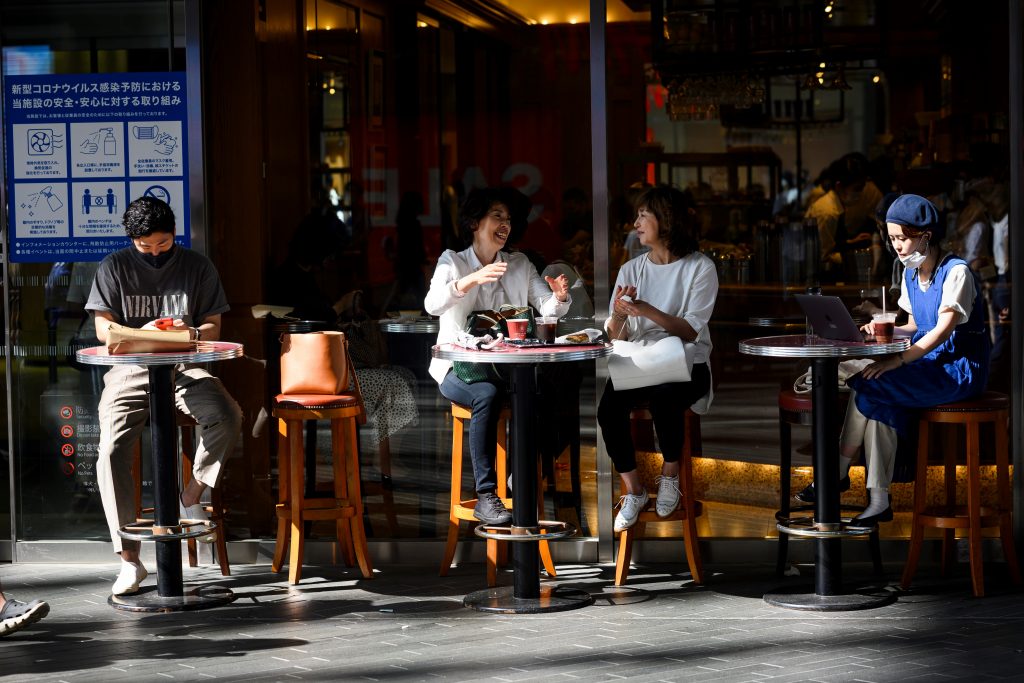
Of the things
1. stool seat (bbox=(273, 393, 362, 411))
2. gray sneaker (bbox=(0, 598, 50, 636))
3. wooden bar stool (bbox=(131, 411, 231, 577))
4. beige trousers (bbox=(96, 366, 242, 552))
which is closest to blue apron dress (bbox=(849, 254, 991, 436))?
stool seat (bbox=(273, 393, 362, 411))

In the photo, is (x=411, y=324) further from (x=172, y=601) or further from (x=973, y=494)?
(x=973, y=494)

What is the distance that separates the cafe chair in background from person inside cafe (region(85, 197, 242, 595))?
235 millimetres

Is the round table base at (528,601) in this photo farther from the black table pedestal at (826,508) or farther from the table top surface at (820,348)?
the table top surface at (820,348)

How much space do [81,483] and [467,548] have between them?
1.79 m

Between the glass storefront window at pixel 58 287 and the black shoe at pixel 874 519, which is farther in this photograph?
the glass storefront window at pixel 58 287

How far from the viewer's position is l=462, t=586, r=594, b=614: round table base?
5.18m

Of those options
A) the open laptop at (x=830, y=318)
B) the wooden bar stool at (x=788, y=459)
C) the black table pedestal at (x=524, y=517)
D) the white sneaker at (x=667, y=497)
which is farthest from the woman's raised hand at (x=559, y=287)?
the wooden bar stool at (x=788, y=459)

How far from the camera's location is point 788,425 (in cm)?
587

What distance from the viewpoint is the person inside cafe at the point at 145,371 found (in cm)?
552

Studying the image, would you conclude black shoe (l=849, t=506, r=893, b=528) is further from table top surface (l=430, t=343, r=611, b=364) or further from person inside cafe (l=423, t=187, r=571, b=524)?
person inside cafe (l=423, t=187, r=571, b=524)

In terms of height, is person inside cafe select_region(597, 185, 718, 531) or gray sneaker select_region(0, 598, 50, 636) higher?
person inside cafe select_region(597, 185, 718, 531)

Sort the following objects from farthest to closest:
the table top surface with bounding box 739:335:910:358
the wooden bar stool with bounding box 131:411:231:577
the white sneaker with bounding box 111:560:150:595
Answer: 1. the wooden bar stool with bounding box 131:411:231:577
2. the white sneaker with bounding box 111:560:150:595
3. the table top surface with bounding box 739:335:910:358

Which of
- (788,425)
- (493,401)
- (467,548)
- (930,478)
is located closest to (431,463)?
(467,548)

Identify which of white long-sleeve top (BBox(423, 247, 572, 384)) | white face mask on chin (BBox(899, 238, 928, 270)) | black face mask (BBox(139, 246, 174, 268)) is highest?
black face mask (BBox(139, 246, 174, 268))
